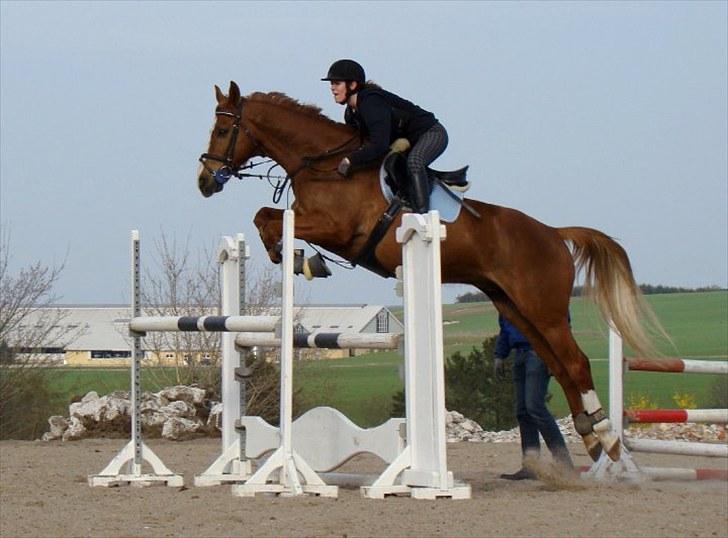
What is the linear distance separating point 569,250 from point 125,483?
115 inches

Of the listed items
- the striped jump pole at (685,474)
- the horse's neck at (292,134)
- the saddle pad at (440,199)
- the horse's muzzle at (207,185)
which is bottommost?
the striped jump pole at (685,474)

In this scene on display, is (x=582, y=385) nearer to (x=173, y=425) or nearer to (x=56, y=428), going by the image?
(x=173, y=425)

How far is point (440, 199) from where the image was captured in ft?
23.1

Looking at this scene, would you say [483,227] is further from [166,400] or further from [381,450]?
[166,400]

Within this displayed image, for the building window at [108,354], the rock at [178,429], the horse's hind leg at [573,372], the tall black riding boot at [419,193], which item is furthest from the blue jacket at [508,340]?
the building window at [108,354]

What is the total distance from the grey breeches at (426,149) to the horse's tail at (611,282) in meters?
1.15

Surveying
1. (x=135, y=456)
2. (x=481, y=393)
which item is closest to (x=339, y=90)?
(x=135, y=456)

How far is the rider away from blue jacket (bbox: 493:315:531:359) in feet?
3.76

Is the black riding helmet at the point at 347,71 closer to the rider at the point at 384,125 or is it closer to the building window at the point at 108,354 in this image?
the rider at the point at 384,125

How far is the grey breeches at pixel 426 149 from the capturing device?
695 centimetres

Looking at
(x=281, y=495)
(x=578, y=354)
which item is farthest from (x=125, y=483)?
(x=578, y=354)

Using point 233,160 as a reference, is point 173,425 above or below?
below

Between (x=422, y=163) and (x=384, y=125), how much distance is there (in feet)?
0.98

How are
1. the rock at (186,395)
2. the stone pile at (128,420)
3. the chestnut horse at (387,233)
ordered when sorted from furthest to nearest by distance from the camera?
the rock at (186,395) < the stone pile at (128,420) < the chestnut horse at (387,233)
